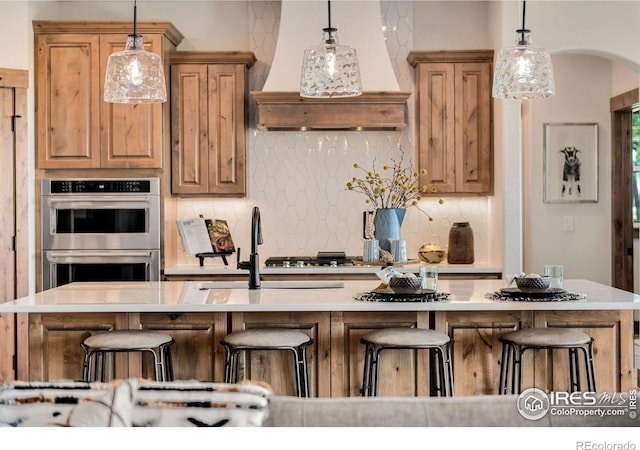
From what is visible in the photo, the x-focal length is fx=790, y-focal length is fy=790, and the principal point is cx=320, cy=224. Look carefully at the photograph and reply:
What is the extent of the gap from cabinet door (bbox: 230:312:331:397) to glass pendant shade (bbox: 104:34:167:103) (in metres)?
1.12

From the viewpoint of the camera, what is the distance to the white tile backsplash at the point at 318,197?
611 cm

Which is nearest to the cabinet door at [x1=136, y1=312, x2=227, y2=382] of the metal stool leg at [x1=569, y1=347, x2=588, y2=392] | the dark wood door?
the metal stool leg at [x1=569, y1=347, x2=588, y2=392]

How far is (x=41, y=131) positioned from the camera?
18.3 feet

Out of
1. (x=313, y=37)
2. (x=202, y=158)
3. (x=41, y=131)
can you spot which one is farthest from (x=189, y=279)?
(x=313, y=37)

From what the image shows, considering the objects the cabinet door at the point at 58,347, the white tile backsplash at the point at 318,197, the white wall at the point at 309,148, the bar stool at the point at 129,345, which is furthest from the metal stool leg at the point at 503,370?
the white tile backsplash at the point at 318,197

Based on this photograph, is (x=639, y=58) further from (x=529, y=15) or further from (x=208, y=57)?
(x=208, y=57)

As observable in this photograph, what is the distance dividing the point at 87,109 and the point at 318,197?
184cm

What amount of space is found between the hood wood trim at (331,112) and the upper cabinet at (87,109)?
773 mm

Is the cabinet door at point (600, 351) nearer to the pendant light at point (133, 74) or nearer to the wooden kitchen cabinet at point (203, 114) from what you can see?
the pendant light at point (133, 74)

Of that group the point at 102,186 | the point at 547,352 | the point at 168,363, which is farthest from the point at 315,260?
the point at 547,352

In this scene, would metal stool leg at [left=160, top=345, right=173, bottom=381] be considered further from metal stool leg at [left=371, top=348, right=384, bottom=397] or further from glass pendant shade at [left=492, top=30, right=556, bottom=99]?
glass pendant shade at [left=492, top=30, right=556, bottom=99]

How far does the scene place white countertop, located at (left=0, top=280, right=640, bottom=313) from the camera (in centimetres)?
337

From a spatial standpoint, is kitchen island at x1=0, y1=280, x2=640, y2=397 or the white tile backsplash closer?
kitchen island at x1=0, y1=280, x2=640, y2=397

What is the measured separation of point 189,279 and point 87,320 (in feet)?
6.56
